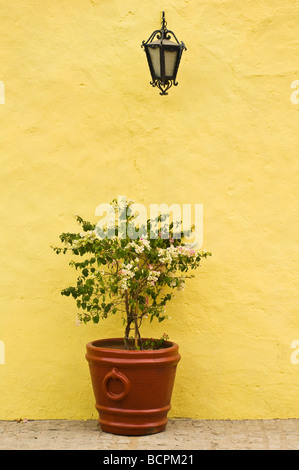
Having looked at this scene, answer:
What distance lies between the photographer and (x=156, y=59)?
13.7ft

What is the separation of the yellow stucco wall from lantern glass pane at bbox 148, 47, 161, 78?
372 mm

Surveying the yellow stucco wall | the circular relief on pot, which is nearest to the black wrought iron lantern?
the yellow stucco wall

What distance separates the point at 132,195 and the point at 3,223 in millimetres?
969

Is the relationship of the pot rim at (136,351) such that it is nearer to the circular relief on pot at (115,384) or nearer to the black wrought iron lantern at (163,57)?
the circular relief on pot at (115,384)

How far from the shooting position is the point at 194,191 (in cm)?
452

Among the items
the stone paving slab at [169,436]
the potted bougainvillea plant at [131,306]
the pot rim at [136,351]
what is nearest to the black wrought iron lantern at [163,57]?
the potted bougainvillea plant at [131,306]

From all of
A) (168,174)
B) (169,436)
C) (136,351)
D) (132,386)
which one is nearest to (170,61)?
(168,174)

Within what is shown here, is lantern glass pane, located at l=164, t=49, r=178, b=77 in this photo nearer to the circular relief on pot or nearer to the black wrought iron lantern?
the black wrought iron lantern

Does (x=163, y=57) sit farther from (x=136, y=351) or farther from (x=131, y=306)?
(x=136, y=351)

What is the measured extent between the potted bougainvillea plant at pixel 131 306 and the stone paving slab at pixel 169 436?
0.13 m

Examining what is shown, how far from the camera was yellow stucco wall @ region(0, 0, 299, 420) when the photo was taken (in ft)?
14.6

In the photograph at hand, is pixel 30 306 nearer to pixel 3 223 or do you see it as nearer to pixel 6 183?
pixel 3 223
